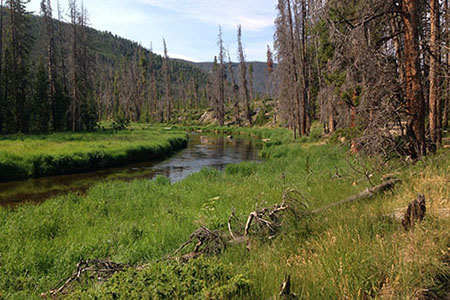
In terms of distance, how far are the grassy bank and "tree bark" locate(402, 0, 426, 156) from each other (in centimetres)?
87

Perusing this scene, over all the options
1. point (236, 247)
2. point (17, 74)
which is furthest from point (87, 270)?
point (17, 74)

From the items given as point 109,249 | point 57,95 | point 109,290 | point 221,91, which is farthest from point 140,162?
point 221,91

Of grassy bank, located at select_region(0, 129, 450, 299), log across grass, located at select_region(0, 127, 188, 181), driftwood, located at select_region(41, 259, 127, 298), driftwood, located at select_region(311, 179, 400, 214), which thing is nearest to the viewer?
grassy bank, located at select_region(0, 129, 450, 299)

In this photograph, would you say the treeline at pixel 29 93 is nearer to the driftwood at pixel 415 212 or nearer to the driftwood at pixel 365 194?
the driftwood at pixel 365 194

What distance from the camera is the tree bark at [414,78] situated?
7941 millimetres

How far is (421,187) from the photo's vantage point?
560cm

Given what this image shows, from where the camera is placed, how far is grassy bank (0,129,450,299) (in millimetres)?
2965

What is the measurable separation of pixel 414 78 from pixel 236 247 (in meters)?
7.10

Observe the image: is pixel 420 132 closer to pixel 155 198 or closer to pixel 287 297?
pixel 287 297

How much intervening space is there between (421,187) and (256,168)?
33.3 feet

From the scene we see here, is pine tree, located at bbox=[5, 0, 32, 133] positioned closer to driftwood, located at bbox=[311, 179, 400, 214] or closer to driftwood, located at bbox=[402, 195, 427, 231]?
driftwood, located at bbox=[311, 179, 400, 214]

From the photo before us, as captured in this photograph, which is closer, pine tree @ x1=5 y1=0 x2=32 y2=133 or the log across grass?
the log across grass

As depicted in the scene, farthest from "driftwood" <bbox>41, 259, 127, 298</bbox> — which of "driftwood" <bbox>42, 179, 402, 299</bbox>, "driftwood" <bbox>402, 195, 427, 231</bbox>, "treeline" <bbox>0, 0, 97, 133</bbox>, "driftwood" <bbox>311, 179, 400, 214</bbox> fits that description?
"treeline" <bbox>0, 0, 97, 133</bbox>

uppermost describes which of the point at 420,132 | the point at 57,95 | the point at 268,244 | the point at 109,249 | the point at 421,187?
the point at 57,95
